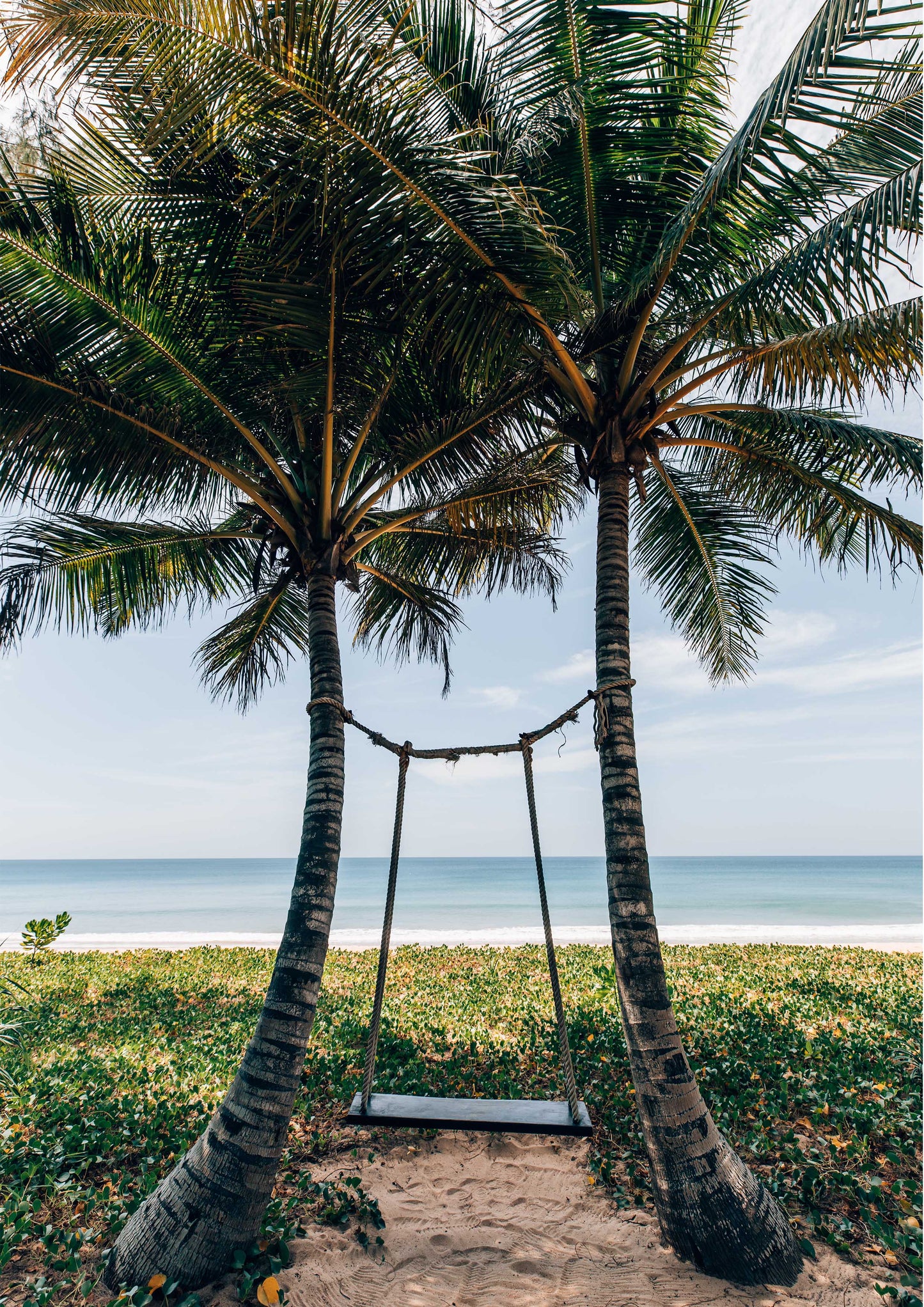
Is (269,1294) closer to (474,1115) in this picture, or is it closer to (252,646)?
(474,1115)

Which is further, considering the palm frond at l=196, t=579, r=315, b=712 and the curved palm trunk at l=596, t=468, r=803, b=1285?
the palm frond at l=196, t=579, r=315, b=712

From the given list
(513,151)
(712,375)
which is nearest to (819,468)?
(712,375)

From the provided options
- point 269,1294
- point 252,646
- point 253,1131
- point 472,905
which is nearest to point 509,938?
point 252,646

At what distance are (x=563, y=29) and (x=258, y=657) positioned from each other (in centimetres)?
555

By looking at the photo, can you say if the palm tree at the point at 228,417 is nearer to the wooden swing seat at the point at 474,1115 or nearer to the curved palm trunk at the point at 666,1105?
the wooden swing seat at the point at 474,1115

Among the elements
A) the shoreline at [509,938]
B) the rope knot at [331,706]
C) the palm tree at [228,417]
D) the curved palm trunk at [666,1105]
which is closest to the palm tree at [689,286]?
the curved palm trunk at [666,1105]

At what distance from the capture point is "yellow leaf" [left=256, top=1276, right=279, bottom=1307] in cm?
281

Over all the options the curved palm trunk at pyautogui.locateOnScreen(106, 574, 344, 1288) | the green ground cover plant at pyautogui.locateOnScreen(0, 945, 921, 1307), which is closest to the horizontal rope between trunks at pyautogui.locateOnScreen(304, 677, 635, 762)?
the curved palm trunk at pyautogui.locateOnScreen(106, 574, 344, 1288)

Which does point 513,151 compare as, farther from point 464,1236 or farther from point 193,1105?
point 193,1105

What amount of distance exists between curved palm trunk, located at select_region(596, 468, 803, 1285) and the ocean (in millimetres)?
6125

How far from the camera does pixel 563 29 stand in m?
3.58

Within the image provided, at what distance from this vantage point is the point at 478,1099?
372 centimetres

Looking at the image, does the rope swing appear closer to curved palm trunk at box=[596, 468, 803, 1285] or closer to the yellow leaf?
curved palm trunk at box=[596, 468, 803, 1285]

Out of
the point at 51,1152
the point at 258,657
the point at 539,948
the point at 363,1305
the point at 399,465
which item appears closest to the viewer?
the point at 363,1305
